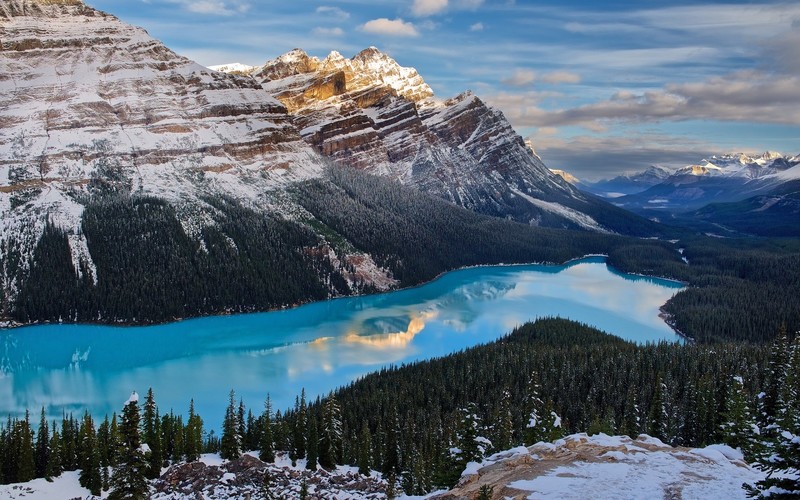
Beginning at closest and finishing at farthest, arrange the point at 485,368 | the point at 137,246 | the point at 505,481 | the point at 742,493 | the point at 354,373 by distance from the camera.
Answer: the point at 742,493 < the point at 505,481 < the point at 485,368 < the point at 354,373 < the point at 137,246

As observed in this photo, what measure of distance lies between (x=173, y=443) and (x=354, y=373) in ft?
140

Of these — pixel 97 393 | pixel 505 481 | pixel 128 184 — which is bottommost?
pixel 97 393

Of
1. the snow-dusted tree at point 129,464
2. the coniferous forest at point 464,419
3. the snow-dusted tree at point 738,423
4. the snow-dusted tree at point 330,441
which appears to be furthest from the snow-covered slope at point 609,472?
the snow-dusted tree at point 330,441

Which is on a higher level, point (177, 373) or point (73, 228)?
point (73, 228)

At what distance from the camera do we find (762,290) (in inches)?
6703

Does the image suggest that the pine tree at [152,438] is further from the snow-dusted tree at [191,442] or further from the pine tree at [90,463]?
the pine tree at [90,463]

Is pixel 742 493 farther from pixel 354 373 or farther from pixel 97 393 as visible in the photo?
pixel 97 393

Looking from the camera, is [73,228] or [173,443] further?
[73,228]

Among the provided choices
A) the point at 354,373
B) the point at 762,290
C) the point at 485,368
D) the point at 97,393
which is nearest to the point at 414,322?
the point at 354,373

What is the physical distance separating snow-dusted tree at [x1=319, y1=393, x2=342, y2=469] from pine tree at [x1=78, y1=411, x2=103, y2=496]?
1872cm

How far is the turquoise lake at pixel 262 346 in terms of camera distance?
88.6 metres

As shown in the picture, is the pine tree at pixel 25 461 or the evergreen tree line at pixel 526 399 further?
the pine tree at pixel 25 461

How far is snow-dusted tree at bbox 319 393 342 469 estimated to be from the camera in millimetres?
57688

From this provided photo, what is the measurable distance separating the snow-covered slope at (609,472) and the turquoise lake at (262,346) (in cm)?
5092
